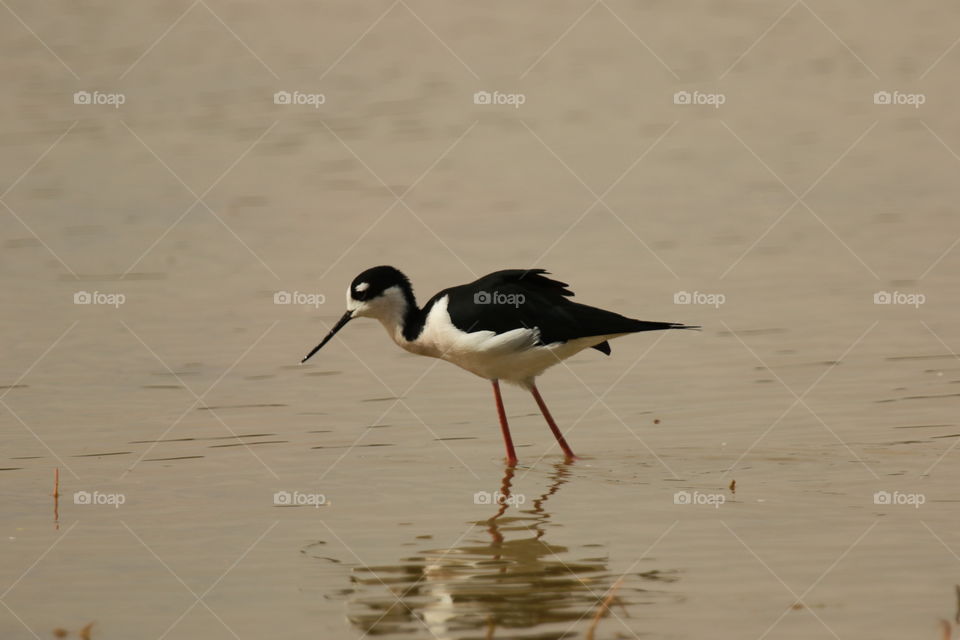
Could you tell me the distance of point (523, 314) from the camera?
977cm

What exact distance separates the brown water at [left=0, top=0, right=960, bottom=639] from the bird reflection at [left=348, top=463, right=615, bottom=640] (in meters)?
0.03

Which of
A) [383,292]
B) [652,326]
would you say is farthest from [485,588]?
[383,292]

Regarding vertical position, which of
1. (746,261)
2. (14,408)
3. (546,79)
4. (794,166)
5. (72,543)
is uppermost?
(546,79)

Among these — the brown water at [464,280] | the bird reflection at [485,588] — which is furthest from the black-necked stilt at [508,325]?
the bird reflection at [485,588]

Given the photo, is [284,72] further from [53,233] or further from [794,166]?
[794,166]

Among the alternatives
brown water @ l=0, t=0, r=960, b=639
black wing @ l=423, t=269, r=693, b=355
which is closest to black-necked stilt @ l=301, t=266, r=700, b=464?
black wing @ l=423, t=269, r=693, b=355

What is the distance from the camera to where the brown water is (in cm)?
713

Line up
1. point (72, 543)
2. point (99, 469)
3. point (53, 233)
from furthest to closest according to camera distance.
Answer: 1. point (53, 233)
2. point (99, 469)
3. point (72, 543)

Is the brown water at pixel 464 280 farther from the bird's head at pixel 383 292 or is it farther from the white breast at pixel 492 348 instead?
the bird's head at pixel 383 292

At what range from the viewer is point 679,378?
1088 cm

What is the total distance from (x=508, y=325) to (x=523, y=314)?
123 millimetres

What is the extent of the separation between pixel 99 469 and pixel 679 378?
4.09 meters

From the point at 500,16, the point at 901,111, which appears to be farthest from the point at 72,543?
the point at 500,16

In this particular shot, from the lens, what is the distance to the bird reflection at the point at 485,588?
21.3 ft
